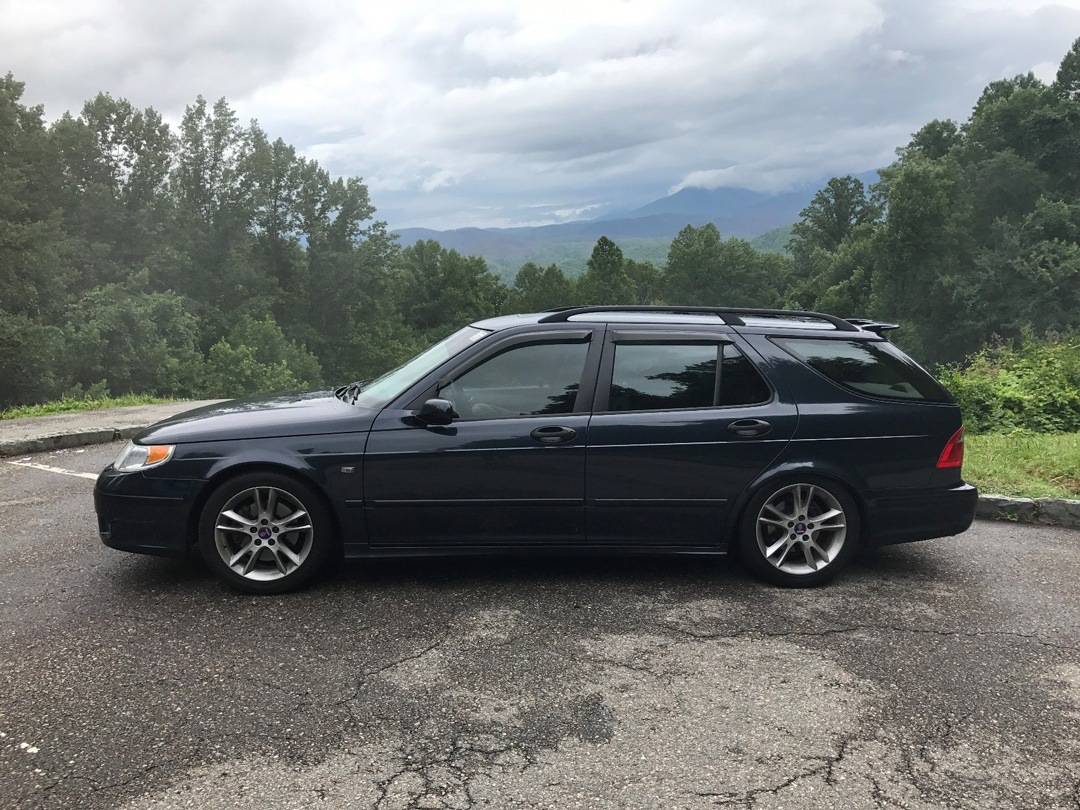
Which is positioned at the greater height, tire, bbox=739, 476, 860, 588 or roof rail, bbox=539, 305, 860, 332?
roof rail, bbox=539, 305, 860, 332

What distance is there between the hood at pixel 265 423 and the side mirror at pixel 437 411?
36 cm

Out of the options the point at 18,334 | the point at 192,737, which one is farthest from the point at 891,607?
the point at 18,334

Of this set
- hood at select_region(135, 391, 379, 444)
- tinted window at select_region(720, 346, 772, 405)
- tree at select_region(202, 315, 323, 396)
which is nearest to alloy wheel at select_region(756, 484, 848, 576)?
tinted window at select_region(720, 346, 772, 405)

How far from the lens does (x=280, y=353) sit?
189ft

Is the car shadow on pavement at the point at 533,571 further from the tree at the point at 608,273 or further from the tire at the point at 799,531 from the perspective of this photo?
the tree at the point at 608,273

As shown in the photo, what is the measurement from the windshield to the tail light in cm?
281

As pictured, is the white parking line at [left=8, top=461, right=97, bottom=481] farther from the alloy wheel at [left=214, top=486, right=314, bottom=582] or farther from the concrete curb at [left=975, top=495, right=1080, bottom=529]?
the concrete curb at [left=975, top=495, right=1080, bottom=529]

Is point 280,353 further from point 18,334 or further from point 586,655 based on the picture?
point 586,655

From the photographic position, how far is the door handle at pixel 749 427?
190 inches

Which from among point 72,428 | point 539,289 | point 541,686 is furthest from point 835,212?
point 541,686

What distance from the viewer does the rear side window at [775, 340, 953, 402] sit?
5.03 meters

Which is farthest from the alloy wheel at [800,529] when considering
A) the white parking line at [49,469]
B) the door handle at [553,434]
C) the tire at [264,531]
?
the white parking line at [49,469]

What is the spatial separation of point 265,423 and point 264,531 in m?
0.61

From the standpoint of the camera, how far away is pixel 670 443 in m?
4.78
